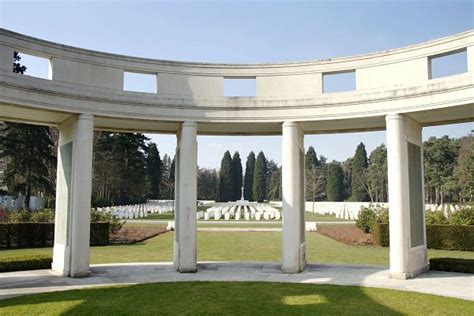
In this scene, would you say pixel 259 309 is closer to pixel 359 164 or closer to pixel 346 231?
pixel 346 231

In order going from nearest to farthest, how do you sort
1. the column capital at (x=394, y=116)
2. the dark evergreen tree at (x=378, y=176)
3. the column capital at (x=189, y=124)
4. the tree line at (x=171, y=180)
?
1. the column capital at (x=394, y=116)
2. the column capital at (x=189, y=124)
3. the tree line at (x=171, y=180)
4. the dark evergreen tree at (x=378, y=176)

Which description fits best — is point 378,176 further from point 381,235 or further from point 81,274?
point 81,274

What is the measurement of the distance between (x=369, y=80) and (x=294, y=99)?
8.68 ft

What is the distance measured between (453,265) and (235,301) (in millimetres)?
8815

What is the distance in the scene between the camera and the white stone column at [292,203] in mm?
14430

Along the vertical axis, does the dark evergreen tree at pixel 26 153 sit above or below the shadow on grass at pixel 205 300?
above

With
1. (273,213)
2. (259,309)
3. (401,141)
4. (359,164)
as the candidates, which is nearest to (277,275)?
(259,309)

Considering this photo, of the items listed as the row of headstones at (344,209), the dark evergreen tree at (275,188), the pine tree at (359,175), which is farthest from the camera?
the dark evergreen tree at (275,188)

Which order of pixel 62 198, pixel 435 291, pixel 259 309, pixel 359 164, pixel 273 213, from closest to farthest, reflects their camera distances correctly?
pixel 259 309, pixel 435 291, pixel 62 198, pixel 273 213, pixel 359 164

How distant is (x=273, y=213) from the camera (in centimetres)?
4406

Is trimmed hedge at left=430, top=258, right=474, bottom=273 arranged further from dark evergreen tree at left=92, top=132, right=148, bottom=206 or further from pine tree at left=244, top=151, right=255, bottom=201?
pine tree at left=244, top=151, right=255, bottom=201

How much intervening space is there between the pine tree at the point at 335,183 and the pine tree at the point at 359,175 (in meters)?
2.68

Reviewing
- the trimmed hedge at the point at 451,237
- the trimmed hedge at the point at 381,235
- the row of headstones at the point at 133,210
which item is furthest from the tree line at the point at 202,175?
the trimmed hedge at the point at 451,237

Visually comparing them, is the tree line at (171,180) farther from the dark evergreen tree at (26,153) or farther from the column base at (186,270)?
the column base at (186,270)
